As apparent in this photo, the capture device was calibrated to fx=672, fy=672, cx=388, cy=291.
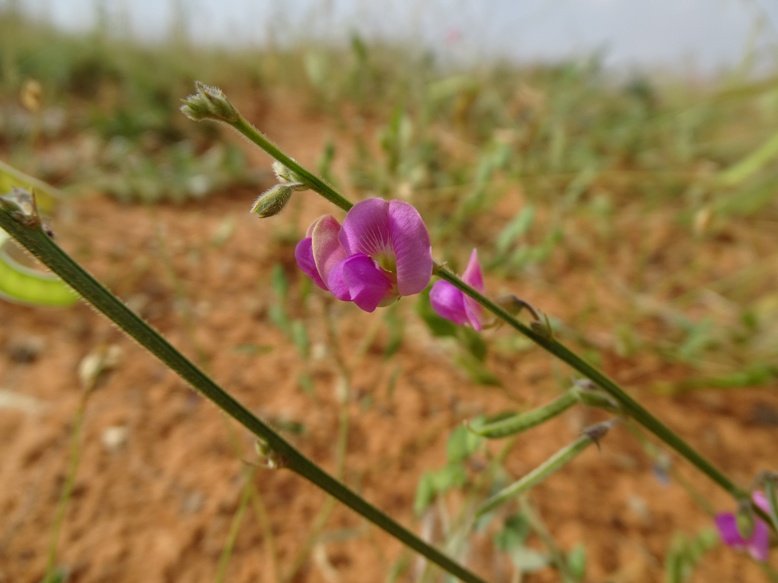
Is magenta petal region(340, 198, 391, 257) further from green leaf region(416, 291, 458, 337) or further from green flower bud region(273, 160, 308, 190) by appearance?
green leaf region(416, 291, 458, 337)

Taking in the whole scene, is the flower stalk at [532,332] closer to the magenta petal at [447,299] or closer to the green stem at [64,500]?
the magenta petal at [447,299]

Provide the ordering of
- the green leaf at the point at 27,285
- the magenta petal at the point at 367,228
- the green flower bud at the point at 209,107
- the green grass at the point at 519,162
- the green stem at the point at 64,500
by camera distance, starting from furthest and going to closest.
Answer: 1. the green grass at the point at 519,162
2. the green stem at the point at 64,500
3. the green leaf at the point at 27,285
4. the magenta petal at the point at 367,228
5. the green flower bud at the point at 209,107

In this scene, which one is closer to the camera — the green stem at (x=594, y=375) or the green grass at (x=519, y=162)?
the green stem at (x=594, y=375)

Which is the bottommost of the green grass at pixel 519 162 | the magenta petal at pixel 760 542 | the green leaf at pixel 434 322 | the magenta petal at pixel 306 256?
the green grass at pixel 519 162

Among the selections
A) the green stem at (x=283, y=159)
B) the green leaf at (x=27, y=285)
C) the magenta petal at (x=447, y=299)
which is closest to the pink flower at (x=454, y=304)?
the magenta petal at (x=447, y=299)

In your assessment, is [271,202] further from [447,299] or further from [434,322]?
[434,322]

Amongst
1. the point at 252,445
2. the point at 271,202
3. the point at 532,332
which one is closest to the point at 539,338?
the point at 532,332

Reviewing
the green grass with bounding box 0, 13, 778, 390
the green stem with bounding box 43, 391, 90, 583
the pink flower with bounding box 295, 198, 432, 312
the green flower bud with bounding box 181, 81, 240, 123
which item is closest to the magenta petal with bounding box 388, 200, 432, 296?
the pink flower with bounding box 295, 198, 432, 312
